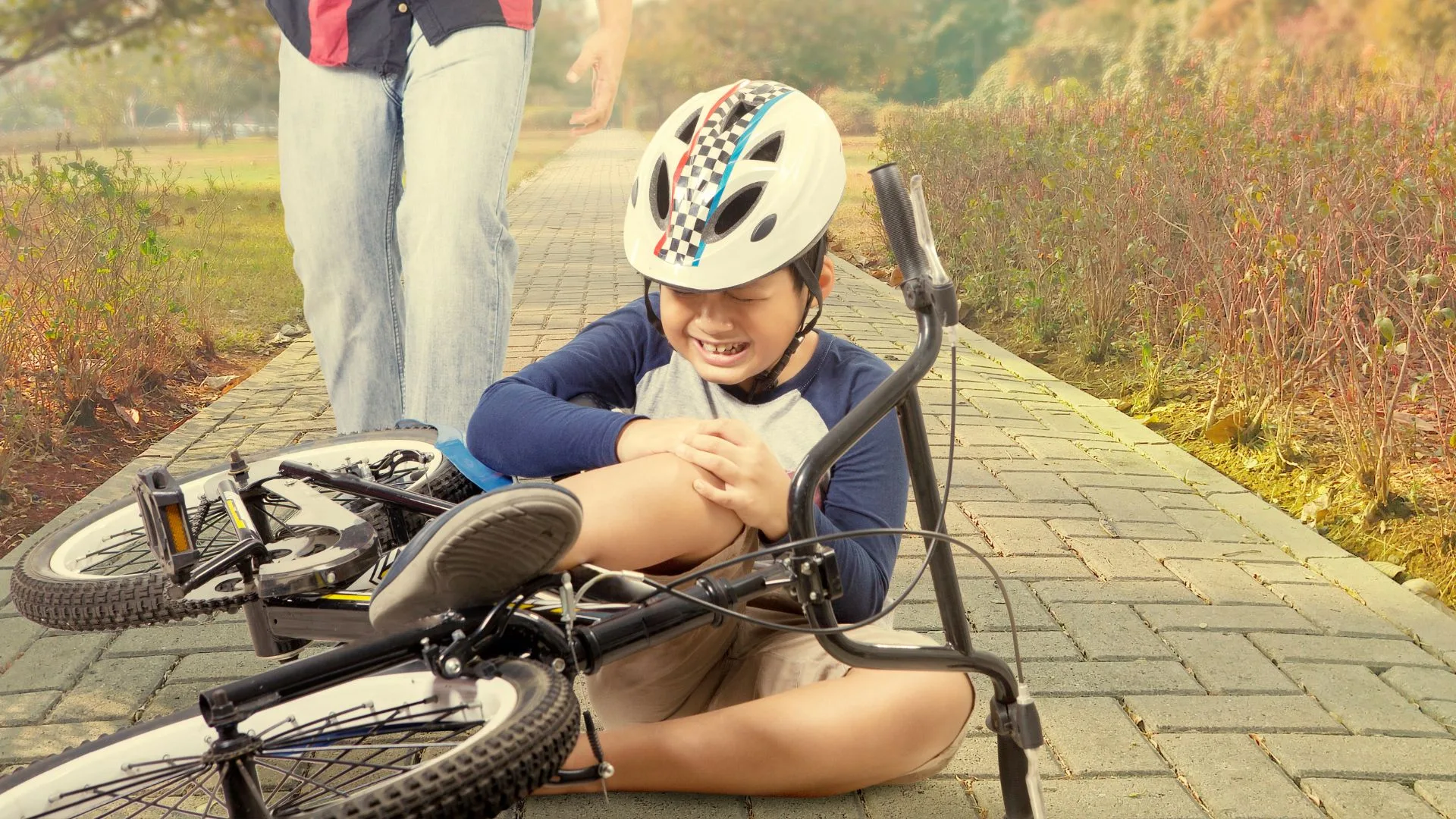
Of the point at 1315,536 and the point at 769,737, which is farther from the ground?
the point at 769,737

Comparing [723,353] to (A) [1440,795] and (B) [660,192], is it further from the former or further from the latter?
(A) [1440,795]

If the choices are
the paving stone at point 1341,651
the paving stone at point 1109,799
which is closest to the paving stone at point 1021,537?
the paving stone at point 1341,651

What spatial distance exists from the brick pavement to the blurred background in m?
0.35

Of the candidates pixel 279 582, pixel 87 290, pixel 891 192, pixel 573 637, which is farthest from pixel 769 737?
pixel 87 290

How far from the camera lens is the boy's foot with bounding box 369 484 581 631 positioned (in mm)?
1607

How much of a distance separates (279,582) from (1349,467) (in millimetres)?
3572

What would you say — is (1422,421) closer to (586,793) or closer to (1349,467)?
(1349,467)

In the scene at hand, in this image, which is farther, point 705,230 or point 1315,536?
point 1315,536

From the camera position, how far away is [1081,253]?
260 inches

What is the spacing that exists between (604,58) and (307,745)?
7.92ft

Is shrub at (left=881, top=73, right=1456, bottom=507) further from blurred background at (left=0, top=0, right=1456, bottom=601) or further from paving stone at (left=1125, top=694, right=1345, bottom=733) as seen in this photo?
paving stone at (left=1125, top=694, right=1345, bottom=733)

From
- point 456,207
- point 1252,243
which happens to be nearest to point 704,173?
point 456,207

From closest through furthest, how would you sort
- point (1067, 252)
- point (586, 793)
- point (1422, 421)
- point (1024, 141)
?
point (586, 793) → point (1422, 421) → point (1067, 252) → point (1024, 141)

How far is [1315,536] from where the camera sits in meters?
4.01
